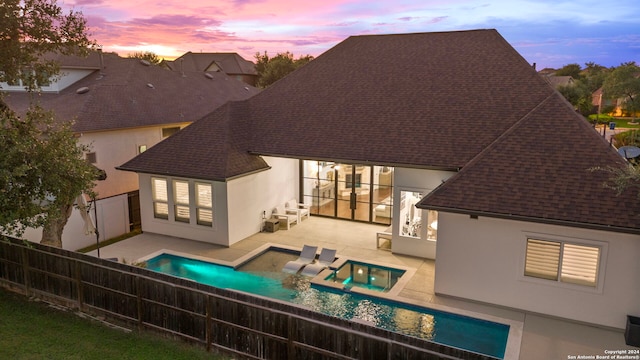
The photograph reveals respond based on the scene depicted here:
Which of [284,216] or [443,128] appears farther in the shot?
[284,216]

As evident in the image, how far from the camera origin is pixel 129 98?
25.8 metres

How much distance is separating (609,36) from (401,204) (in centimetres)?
12270

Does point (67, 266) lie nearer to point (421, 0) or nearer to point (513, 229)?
point (513, 229)

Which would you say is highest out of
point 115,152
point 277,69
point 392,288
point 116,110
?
point 277,69

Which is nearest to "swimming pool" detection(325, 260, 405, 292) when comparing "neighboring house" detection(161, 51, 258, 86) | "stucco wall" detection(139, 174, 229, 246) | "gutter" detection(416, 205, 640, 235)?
"gutter" detection(416, 205, 640, 235)

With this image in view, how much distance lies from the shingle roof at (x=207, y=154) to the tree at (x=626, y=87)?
3462 inches

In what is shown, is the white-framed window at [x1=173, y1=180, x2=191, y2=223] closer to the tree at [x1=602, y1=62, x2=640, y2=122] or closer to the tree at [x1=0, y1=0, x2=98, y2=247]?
the tree at [x1=0, y1=0, x2=98, y2=247]

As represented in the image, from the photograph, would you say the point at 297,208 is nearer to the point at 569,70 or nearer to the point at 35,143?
the point at 35,143

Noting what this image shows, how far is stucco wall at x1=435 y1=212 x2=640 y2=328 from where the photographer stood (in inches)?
447

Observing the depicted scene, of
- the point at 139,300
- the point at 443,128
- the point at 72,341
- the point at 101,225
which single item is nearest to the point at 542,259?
the point at 443,128

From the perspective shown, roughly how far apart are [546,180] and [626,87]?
291 feet

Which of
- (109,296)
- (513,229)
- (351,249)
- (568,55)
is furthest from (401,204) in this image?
(568,55)

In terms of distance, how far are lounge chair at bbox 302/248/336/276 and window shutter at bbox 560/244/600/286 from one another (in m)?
7.16

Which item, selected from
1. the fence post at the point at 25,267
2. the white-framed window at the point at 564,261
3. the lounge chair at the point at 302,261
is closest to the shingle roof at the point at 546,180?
the white-framed window at the point at 564,261
